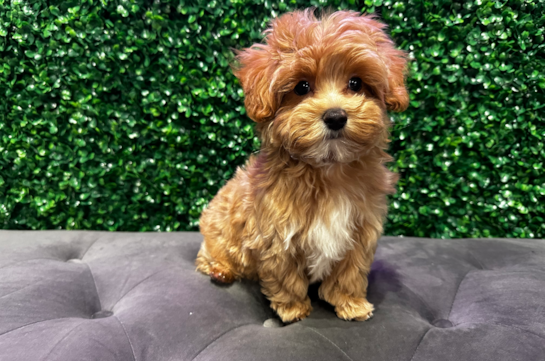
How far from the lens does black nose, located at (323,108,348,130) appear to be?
5.09ft

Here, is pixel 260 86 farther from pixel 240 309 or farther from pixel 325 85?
pixel 240 309

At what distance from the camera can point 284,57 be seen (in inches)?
63.7

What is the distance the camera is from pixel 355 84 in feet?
5.59

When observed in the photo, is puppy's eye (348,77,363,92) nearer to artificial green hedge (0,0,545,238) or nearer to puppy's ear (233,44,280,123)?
puppy's ear (233,44,280,123)

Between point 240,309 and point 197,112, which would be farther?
point 197,112

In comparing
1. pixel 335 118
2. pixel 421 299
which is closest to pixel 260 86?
pixel 335 118

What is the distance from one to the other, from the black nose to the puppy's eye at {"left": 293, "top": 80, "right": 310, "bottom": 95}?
0.63 feet

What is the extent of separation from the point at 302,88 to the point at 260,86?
0.20 m

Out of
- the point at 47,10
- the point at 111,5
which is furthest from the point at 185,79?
the point at 47,10

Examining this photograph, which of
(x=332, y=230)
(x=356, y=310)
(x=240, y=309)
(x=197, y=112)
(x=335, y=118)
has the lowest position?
(x=240, y=309)

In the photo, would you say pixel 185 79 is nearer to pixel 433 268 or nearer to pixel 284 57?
pixel 284 57

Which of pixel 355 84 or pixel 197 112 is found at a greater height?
pixel 355 84

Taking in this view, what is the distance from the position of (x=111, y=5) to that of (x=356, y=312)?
8.94ft

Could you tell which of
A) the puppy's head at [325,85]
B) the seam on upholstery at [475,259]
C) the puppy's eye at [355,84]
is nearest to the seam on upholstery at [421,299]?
the seam on upholstery at [475,259]
